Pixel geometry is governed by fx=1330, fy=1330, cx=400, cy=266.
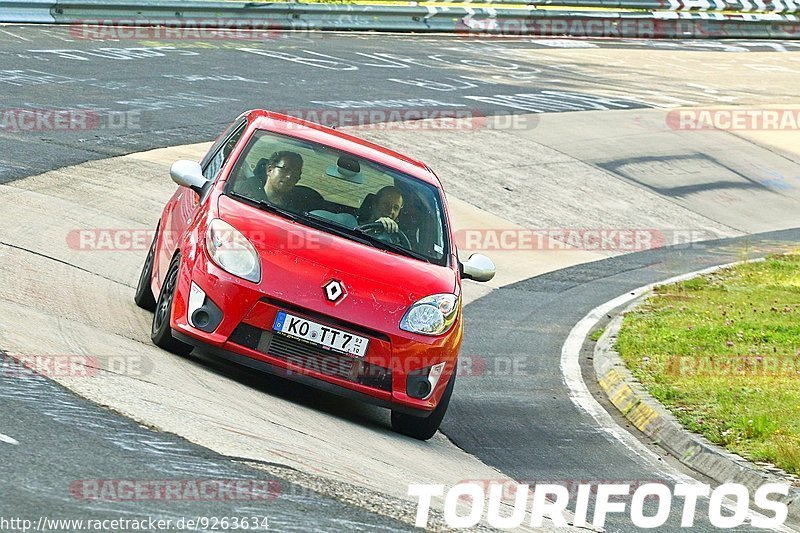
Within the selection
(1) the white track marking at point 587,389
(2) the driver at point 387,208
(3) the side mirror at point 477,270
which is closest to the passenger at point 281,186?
(2) the driver at point 387,208

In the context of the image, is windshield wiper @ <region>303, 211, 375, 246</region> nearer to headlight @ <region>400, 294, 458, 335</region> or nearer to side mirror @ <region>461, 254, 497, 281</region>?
headlight @ <region>400, 294, 458, 335</region>

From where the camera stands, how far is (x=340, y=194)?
29.4 feet

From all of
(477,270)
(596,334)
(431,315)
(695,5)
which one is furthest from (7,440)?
(695,5)

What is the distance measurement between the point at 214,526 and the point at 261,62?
1994 centimetres

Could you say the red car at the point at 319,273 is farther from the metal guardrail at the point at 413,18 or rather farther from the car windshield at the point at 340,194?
the metal guardrail at the point at 413,18

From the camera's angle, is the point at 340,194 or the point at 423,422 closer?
the point at 423,422

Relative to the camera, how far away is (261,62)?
2452 cm

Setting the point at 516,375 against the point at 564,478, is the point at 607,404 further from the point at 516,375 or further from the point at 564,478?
the point at 564,478

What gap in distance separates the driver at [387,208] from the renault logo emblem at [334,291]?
1.02 metres

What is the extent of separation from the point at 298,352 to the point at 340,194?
5.20ft

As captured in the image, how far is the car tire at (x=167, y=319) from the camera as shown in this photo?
319 inches

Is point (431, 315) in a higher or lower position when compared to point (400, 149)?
higher

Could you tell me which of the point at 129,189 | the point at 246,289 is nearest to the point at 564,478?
the point at 246,289

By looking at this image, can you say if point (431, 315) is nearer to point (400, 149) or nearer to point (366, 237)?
point (366, 237)
